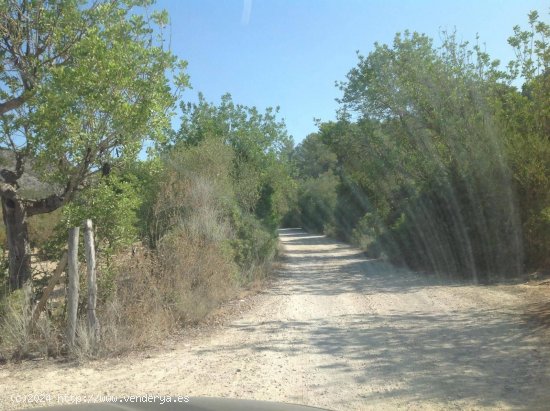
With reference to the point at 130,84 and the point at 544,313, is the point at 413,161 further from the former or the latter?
the point at 130,84

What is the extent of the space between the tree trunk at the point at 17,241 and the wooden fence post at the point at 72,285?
182 cm

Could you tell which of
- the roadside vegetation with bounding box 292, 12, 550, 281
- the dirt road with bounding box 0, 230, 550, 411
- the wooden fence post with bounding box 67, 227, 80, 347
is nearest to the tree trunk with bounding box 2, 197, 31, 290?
the wooden fence post with bounding box 67, 227, 80, 347

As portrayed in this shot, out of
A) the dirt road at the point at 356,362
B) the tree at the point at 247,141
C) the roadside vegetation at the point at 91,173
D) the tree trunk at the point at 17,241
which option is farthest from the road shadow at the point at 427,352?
the tree at the point at 247,141

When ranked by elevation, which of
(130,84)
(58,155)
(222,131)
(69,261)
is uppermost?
(222,131)

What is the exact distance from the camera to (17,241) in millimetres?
10008

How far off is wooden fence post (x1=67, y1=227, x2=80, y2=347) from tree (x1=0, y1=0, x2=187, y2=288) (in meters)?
1.80

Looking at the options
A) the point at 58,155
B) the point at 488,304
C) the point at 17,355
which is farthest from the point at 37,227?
the point at 488,304

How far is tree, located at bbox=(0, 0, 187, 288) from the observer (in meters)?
9.27

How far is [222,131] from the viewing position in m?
23.7

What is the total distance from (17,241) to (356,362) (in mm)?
6603

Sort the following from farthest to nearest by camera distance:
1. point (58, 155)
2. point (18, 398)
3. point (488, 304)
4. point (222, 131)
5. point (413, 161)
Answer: point (222, 131) < point (413, 161) < point (488, 304) < point (58, 155) < point (18, 398)

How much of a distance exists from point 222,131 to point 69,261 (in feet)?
51.7

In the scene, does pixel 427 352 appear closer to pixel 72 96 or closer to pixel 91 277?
pixel 91 277

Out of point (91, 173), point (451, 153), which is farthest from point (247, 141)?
point (91, 173)
